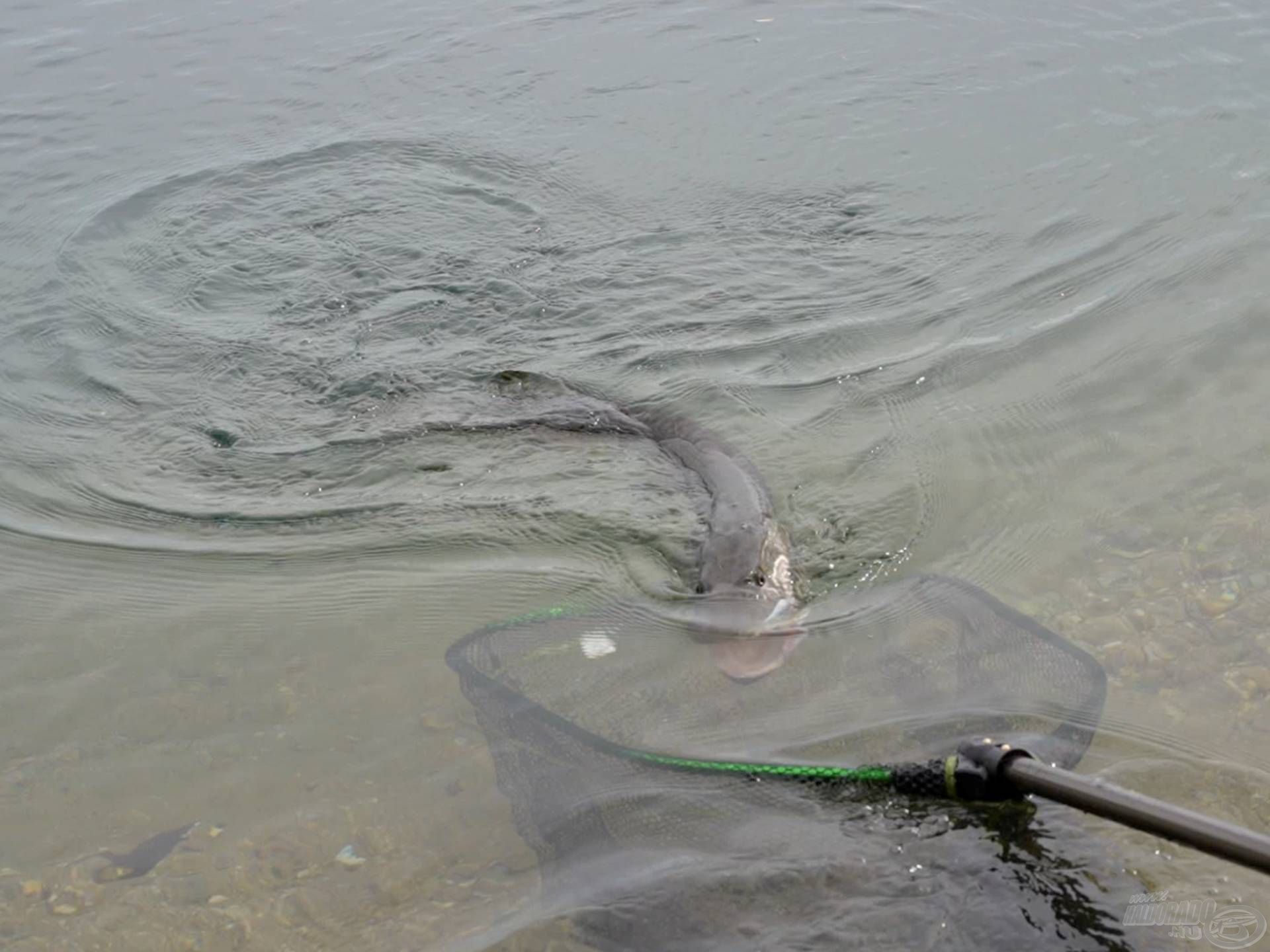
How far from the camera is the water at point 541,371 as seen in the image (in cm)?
452

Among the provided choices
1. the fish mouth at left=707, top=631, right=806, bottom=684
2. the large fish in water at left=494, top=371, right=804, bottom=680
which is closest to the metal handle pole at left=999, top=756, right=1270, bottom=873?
the fish mouth at left=707, top=631, right=806, bottom=684

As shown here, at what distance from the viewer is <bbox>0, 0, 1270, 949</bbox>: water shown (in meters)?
4.52

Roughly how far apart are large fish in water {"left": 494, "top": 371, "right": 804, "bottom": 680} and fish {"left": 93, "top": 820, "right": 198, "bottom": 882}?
2.14m

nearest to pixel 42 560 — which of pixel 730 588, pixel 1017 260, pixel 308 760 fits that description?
pixel 308 760

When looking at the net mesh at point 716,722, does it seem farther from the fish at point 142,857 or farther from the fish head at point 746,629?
the fish at point 142,857

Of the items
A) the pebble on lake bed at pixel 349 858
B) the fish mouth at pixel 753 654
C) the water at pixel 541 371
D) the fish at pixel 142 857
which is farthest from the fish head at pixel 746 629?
the fish at pixel 142 857

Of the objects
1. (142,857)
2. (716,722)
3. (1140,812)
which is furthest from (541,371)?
(1140,812)

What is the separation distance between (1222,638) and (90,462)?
19.5ft

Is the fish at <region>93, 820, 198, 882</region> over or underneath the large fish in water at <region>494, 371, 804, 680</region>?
underneath

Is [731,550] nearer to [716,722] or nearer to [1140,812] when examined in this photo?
[716,722]

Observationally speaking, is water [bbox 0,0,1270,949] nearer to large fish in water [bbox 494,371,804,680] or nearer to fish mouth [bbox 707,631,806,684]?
large fish in water [bbox 494,371,804,680]

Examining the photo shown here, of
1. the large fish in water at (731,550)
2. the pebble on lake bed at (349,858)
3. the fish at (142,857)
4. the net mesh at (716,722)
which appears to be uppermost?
the large fish in water at (731,550)

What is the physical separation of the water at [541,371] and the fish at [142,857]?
0.19 feet

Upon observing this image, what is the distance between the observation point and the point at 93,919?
4.19m
